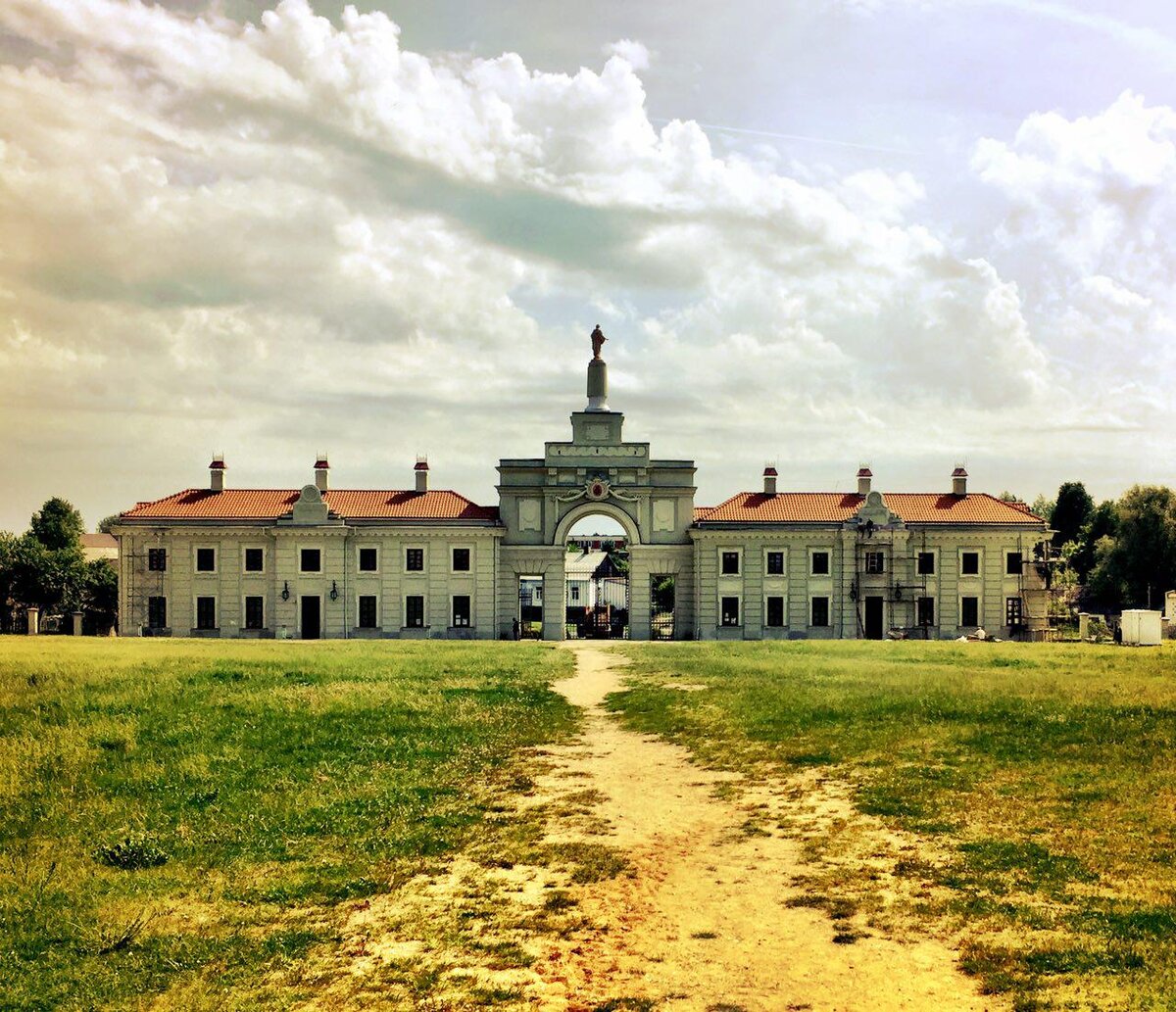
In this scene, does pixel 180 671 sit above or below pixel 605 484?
below

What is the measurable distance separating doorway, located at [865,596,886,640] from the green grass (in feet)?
101

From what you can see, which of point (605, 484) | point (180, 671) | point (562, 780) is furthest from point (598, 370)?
point (562, 780)

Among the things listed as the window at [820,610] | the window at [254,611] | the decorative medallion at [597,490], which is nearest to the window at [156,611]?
the window at [254,611]

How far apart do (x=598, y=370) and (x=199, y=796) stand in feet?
137

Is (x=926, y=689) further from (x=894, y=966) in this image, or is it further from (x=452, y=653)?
(x=452, y=653)

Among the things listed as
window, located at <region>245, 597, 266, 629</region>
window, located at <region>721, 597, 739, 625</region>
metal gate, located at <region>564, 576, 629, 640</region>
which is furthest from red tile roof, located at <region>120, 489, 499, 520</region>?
window, located at <region>721, 597, 739, 625</region>

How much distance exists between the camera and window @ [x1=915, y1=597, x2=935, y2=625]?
2034 inches

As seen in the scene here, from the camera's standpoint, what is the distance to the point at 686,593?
2040 inches

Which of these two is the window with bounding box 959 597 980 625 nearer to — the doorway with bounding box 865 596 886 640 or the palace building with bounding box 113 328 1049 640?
the palace building with bounding box 113 328 1049 640

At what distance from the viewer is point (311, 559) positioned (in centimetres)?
5147

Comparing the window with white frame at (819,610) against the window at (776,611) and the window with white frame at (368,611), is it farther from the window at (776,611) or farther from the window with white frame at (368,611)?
the window with white frame at (368,611)

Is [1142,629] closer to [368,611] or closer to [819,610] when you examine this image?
[819,610]

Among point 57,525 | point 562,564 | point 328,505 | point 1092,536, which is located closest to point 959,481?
point 562,564

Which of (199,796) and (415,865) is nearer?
(415,865)
